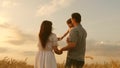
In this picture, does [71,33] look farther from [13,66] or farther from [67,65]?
[13,66]

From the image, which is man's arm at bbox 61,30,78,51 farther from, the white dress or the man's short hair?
the white dress

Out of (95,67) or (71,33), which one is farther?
(95,67)

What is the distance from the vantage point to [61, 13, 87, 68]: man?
11.2 metres

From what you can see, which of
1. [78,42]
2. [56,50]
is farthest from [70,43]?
[56,50]

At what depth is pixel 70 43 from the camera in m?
11.1

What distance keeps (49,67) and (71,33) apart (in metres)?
1.23

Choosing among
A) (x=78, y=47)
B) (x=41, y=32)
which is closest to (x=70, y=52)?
(x=78, y=47)

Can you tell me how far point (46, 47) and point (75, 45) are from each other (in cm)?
84

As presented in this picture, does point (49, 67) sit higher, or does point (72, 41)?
point (72, 41)

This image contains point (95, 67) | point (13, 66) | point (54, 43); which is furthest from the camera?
point (95, 67)

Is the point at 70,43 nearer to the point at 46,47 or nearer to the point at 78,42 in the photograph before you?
the point at 78,42

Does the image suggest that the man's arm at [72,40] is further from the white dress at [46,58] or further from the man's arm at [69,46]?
the white dress at [46,58]

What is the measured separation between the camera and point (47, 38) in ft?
36.6

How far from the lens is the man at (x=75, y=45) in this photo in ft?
36.6
